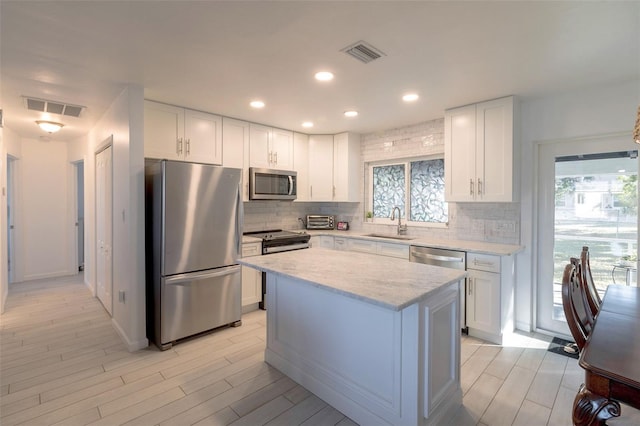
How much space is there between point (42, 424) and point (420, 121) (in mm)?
4485

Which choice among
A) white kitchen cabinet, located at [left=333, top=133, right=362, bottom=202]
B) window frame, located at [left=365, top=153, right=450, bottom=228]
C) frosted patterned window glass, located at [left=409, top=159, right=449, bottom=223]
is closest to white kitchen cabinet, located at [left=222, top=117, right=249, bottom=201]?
white kitchen cabinet, located at [left=333, top=133, right=362, bottom=202]

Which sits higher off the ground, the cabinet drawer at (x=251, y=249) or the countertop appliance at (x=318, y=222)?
the countertop appliance at (x=318, y=222)

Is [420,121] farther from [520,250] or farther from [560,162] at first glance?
[520,250]

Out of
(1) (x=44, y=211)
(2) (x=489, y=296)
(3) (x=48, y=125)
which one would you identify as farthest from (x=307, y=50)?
(1) (x=44, y=211)

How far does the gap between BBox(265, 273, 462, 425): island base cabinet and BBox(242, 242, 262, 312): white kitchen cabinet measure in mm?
1403

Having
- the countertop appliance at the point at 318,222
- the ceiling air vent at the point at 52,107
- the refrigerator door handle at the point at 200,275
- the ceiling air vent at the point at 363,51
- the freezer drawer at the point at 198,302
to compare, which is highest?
the ceiling air vent at the point at 52,107

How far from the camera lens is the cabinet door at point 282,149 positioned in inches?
174

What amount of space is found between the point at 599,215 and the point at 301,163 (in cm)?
355

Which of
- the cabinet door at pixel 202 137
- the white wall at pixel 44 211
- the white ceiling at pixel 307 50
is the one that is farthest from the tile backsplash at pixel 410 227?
the white wall at pixel 44 211

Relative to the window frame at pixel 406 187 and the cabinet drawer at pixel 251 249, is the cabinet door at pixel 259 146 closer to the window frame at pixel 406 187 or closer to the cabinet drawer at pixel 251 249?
the cabinet drawer at pixel 251 249

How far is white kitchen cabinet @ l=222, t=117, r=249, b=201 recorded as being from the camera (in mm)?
3885

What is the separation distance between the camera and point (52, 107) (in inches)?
135

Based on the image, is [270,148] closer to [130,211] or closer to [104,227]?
[130,211]

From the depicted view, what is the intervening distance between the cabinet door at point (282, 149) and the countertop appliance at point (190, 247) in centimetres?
115
